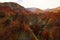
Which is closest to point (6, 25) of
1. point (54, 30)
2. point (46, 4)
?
point (54, 30)

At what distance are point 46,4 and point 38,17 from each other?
401 centimetres

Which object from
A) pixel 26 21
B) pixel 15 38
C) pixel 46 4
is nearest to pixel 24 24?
pixel 26 21

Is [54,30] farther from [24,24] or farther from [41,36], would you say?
[24,24]

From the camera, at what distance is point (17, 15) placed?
9.30m

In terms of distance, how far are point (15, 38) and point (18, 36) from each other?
0.14m

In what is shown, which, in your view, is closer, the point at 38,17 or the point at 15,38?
the point at 15,38

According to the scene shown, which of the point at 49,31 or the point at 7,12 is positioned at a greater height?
the point at 7,12

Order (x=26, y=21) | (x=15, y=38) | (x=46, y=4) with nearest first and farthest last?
(x=15, y=38) → (x=26, y=21) → (x=46, y=4)

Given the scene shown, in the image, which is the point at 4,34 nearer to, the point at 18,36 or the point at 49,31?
the point at 18,36

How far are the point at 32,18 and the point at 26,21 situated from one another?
0.46m

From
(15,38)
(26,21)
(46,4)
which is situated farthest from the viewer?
(46,4)

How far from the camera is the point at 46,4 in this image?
13.6 m

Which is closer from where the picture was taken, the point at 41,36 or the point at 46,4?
the point at 41,36

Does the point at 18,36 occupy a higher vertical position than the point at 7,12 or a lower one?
lower
